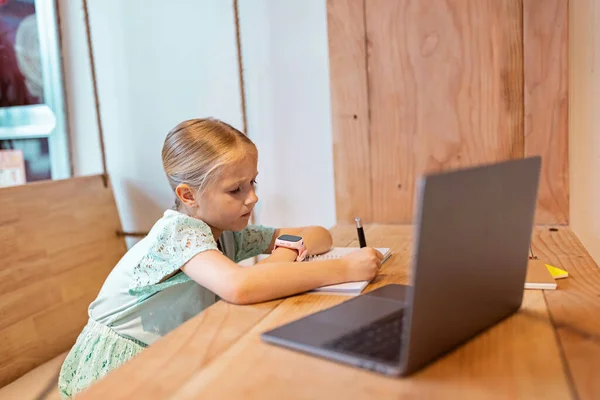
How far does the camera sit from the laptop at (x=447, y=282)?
52 centimetres

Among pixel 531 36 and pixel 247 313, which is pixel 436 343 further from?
pixel 531 36

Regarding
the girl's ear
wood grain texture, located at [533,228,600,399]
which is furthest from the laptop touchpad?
the girl's ear

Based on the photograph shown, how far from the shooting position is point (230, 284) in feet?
2.80

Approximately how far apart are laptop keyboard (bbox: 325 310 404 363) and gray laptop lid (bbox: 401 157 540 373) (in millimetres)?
37

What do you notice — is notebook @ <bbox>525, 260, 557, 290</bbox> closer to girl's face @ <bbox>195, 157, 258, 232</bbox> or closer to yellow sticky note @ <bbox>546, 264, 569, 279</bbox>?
yellow sticky note @ <bbox>546, 264, 569, 279</bbox>

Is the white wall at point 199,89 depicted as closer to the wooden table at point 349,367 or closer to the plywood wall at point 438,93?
the plywood wall at point 438,93

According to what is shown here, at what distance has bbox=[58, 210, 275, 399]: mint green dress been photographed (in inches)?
40.4

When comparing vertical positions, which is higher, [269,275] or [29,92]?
[29,92]

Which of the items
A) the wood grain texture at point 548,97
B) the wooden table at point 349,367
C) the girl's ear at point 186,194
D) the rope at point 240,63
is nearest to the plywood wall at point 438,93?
the wood grain texture at point 548,97

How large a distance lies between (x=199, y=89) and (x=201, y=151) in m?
0.88

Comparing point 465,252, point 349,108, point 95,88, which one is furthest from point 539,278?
point 95,88

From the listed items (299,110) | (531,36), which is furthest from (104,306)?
(531,36)

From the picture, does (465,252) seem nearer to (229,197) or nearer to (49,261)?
(229,197)

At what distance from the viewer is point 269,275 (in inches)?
34.2
